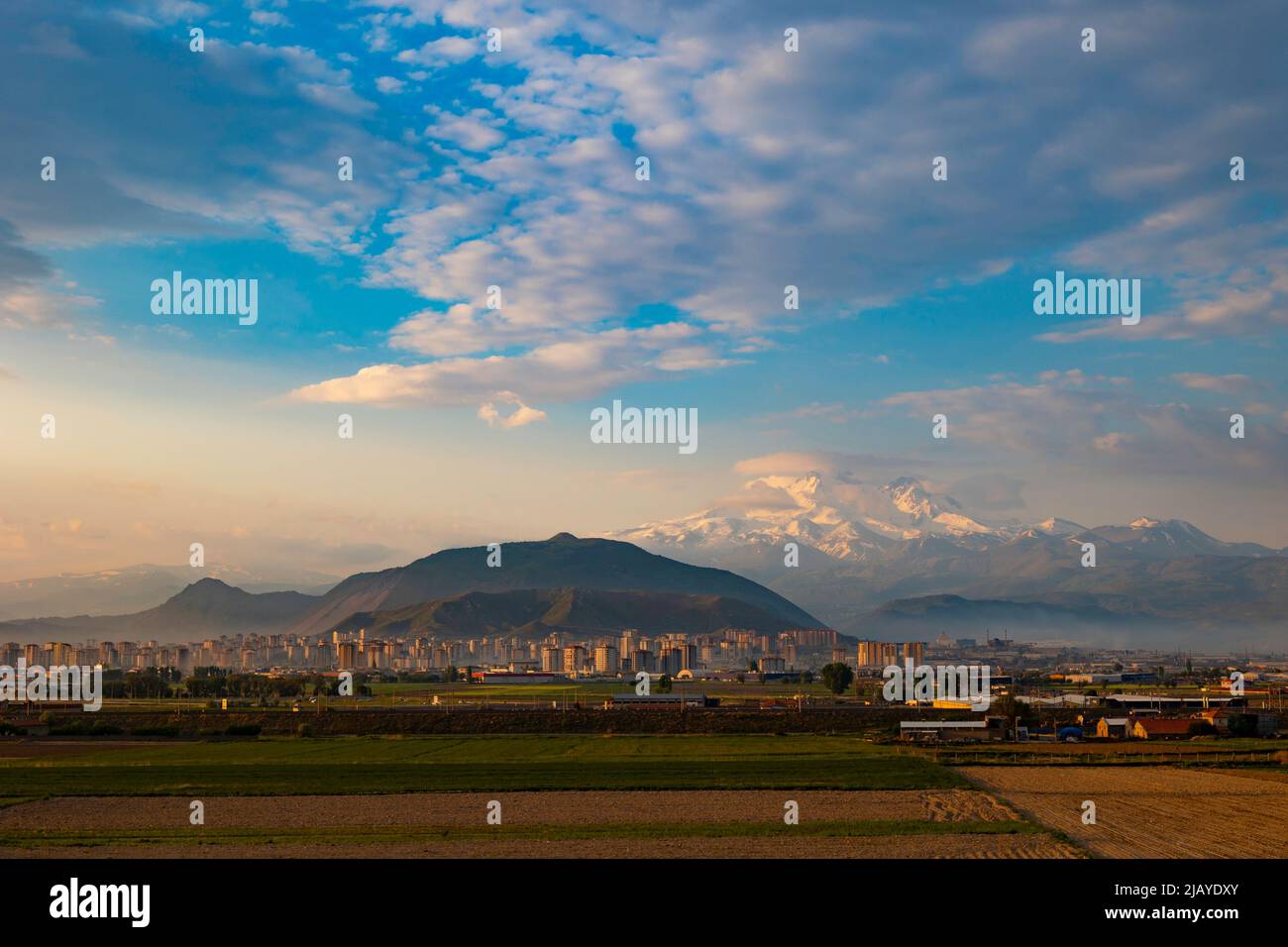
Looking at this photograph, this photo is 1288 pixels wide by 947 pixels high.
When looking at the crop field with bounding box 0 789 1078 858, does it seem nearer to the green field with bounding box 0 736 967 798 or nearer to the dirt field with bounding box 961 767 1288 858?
the dirt field with bounding box 961 767 1288 858

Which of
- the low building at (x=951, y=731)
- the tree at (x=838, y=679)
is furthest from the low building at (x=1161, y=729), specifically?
the tree at (x=838, y=679)

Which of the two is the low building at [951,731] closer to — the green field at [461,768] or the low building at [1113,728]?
the green field at [461,768]

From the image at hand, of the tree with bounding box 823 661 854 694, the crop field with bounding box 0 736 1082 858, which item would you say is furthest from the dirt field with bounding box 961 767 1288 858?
the tree with bounding box 823 661 854 694

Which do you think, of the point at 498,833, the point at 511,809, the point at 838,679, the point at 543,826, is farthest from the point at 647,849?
the point at 838,679
